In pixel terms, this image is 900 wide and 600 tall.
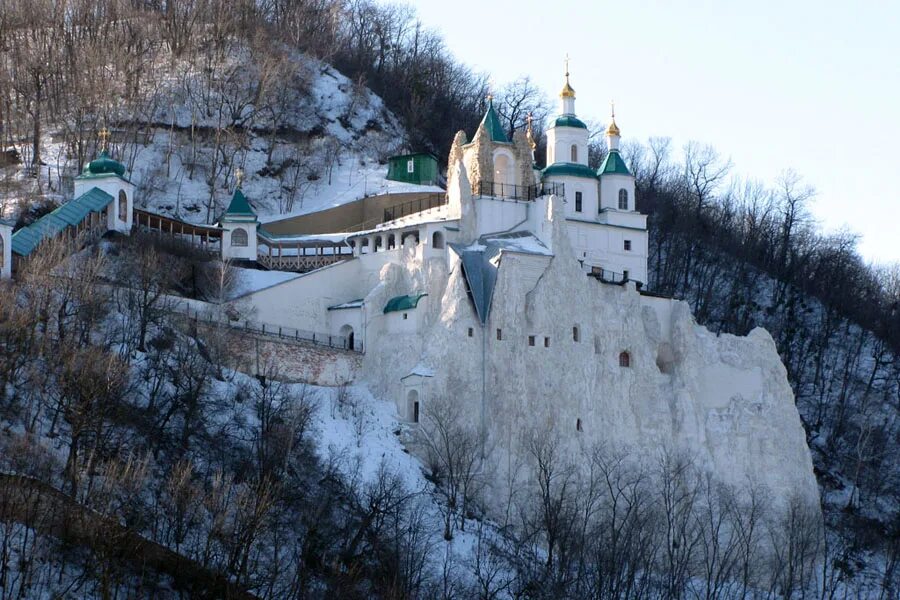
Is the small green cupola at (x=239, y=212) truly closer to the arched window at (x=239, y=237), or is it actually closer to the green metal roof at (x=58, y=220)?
the arched window at (x=239, y=237)

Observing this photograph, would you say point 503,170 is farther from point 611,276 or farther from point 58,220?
point 58,220

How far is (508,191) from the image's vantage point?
63.5 m

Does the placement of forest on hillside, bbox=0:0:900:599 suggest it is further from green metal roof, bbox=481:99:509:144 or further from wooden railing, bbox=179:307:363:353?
green metal roof, bbox=481:99:509:144

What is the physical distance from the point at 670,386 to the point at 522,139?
1037 cm

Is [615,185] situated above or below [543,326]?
above

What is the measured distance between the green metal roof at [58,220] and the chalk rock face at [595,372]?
36.0ft

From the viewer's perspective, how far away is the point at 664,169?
293 ft

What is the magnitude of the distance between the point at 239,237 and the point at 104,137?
28.2 ft

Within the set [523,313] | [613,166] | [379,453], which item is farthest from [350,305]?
[613,166]

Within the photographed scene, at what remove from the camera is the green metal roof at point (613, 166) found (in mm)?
68637

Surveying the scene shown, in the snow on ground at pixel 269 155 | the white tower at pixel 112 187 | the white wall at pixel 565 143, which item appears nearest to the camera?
the white tower at pixel 112 187

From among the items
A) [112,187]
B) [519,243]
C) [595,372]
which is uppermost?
[112,187]

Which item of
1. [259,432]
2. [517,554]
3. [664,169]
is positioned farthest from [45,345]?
[664,169]

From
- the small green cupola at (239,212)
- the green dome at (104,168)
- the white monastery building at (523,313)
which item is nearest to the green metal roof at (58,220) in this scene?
the white monastery building at (523,313)
